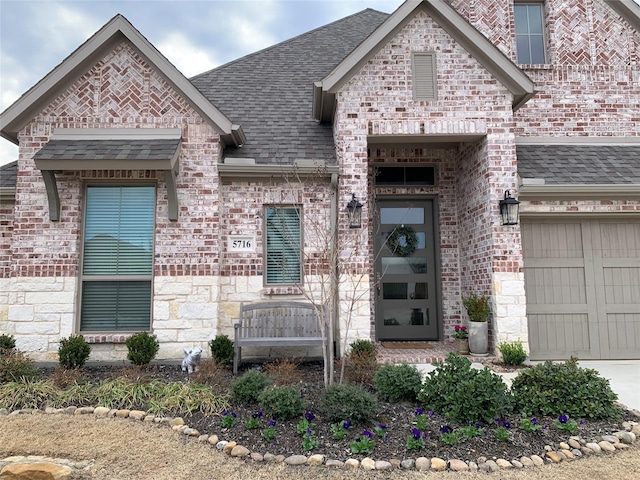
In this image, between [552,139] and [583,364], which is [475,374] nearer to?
[583,364]

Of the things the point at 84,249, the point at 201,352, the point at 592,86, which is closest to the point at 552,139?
the point at 592,86

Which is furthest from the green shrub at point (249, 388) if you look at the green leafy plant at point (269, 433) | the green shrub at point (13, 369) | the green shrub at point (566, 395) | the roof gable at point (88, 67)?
the roof gable at point (88, 67)

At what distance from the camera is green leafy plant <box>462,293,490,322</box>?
725 centimetres

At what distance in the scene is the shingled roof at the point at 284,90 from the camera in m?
7.93

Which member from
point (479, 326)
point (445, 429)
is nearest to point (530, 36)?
point (479, 326)

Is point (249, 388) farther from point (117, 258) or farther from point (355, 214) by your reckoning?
point (117, 258)

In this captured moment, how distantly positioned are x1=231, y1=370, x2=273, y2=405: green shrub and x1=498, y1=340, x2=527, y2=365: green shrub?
3.97m

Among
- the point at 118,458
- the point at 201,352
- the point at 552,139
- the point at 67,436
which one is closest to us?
the point at 118,458

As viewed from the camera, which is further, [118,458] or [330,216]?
[330,216]

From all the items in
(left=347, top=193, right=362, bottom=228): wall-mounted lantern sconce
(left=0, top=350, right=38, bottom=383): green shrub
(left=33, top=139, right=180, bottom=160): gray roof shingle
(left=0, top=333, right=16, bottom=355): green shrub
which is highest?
(left=33, top=139, right=180, bottom=160): gray roof shingle

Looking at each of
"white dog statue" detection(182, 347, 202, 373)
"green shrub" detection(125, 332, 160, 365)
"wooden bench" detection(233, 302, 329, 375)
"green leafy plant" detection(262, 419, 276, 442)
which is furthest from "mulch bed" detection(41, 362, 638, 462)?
"green shrub" detection(125, 332, 160, 365)

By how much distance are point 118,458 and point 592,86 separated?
10.5 meters

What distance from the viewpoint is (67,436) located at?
13.5 ft

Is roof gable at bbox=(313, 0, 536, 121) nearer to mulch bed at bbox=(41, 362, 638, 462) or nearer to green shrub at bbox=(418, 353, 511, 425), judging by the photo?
green shrub at bbox=(418, 353, 511, 425)
